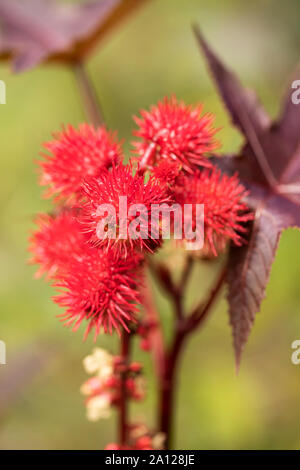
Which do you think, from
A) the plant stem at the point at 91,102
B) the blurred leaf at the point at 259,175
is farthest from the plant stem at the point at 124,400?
the plant stem at the point at 91,102

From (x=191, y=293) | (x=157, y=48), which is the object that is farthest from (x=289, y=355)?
(x=157, y=48)

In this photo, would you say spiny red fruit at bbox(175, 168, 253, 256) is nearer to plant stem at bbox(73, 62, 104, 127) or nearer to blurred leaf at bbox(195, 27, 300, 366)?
blurred leaf at bbox(195, 27, 300, 366)

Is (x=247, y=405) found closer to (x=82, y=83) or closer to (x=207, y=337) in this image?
(x=207, y=337)

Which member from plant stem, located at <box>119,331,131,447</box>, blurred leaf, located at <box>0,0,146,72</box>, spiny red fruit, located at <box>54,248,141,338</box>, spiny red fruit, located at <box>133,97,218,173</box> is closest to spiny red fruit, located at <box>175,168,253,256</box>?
spiny red fruit, located at <box>133,97,218,173</box>

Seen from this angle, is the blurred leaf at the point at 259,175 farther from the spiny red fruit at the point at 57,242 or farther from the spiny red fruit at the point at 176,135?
the spiny red fruit at the point at 57,242

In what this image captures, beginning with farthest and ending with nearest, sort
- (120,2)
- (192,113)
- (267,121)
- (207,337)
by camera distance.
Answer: (207,337), (120,2), (267,121), (192,113)

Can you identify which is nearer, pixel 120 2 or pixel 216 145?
pixel 216 145
